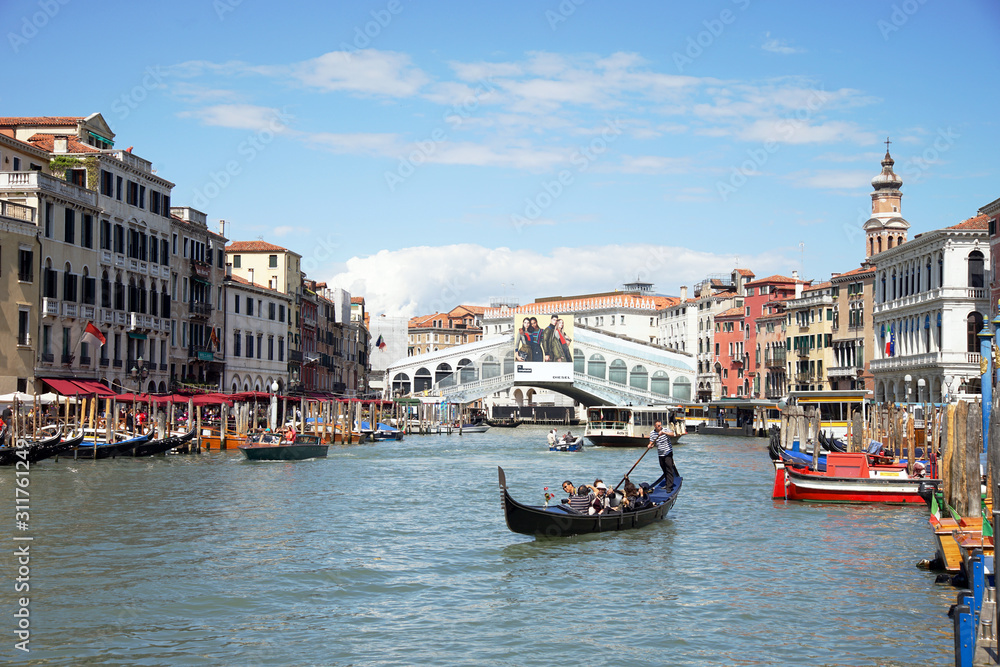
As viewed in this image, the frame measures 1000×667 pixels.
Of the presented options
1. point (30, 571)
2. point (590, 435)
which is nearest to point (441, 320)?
point (590, 435)

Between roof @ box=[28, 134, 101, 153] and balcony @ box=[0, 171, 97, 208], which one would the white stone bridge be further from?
balcony @ box=[0, 171, 97, 208]

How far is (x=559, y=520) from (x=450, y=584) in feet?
9.76

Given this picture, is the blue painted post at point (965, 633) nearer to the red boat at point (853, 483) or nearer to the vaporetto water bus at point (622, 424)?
the red boat at point (853, 483)

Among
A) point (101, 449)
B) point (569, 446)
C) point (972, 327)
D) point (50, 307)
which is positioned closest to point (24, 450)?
point (101, 449)

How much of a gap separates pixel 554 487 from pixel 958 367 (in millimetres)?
20367

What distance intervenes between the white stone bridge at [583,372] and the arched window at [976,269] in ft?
95.1

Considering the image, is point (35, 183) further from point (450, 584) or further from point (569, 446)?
point (450, 584)

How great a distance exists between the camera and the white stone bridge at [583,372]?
67812 mm

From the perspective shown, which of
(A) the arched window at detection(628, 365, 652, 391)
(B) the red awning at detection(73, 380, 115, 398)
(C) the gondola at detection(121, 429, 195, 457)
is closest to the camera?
(C) the gondola at detection(121, 429, 195, 457)

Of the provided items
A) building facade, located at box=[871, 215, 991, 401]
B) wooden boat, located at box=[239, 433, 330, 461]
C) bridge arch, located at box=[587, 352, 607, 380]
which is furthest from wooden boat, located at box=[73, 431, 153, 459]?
bridge arch, located at box=[587, 352, 607, 380]

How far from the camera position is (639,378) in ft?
232

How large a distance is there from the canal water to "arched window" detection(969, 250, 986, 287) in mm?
22005

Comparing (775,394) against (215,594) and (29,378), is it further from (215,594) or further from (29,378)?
(215,594)

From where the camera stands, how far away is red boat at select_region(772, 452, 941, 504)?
19391 mm
